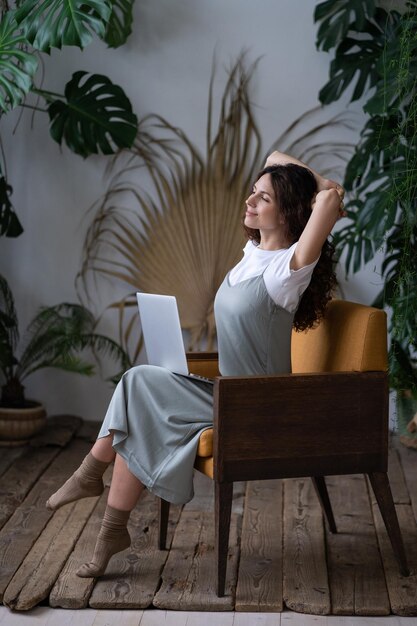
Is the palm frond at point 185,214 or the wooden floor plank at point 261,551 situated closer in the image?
the wooden floor plank at point 261,551

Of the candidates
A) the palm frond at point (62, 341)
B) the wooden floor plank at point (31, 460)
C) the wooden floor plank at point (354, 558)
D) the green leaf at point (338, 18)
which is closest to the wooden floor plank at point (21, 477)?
the wooden floor plank at point (31, 460)

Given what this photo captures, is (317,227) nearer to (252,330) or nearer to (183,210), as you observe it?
(252,330)

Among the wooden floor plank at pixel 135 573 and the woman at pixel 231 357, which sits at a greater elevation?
the woman at pixel 231 357

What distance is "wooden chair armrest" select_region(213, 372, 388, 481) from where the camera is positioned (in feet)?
8.43

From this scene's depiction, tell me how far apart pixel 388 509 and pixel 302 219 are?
0.89m

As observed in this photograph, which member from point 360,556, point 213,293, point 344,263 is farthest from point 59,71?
point 360,556

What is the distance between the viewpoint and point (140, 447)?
2650 mm

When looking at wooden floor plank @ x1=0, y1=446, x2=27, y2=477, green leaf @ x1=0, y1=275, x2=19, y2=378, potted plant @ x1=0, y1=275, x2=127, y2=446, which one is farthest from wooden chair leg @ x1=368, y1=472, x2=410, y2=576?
green leaf @ x1=0, y1=275, x2=19, y2=378

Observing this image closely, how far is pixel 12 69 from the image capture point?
375cm

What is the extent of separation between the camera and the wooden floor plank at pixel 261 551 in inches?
102

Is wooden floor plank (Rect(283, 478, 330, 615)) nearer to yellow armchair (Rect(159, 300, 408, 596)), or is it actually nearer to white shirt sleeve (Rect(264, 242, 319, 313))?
yellow armchair (Rect(159, 300, 408, 596))

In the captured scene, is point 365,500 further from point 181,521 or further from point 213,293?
point 213,293

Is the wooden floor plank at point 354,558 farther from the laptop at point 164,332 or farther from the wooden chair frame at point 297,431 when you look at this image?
the laptop at point 164,332

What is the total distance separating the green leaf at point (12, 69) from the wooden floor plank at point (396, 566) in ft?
7.00
